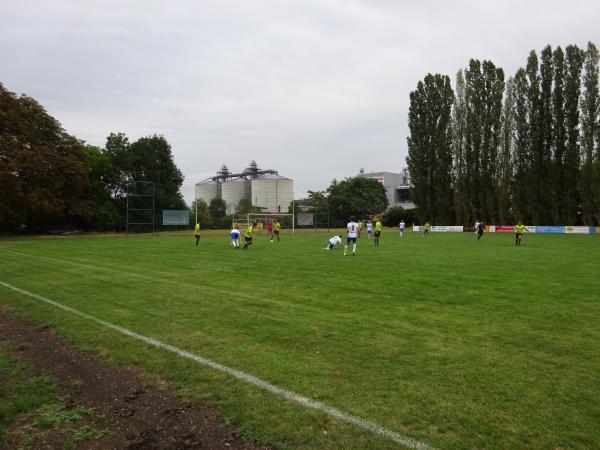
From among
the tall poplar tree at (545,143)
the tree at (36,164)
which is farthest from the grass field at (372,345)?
the tall poplar tree at (545,143)

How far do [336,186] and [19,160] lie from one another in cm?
Answer: 5364

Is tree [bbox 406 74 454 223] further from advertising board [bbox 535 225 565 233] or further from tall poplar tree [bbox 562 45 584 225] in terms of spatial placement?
tall poplar tree [bbox 562 45 584 225]

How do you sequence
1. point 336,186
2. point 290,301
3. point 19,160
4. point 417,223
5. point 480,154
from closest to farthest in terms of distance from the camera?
1. point 290,301
2. point 19,160
3. point 480,154
4. point 417,223
5. point 336,186

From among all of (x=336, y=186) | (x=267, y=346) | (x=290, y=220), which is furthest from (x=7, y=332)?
(x=336, y=186)

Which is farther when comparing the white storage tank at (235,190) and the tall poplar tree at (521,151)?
the white storage tank at (235,190)

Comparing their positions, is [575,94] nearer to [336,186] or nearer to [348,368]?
[336,186]

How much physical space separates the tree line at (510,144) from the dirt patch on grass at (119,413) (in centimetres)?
5710

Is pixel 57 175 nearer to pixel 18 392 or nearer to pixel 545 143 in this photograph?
pixel 18 392

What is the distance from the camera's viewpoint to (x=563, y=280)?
12.3 metres

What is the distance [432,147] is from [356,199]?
2064 cm

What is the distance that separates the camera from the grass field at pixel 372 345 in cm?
396

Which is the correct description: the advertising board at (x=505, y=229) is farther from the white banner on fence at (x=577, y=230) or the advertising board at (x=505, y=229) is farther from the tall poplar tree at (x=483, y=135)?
the white banner on fence at (x=577, y=230)

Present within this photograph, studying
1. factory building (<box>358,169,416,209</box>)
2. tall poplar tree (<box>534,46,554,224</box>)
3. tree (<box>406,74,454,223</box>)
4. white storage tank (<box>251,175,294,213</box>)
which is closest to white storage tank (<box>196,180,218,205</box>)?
white storage tank (<box>251,175,294,213</box>)

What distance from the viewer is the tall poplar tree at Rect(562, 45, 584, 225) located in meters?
52.2
